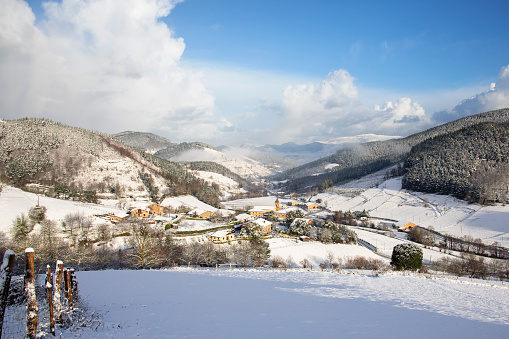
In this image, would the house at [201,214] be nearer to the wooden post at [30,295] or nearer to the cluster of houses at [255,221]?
the cluster of houses at [255,221]

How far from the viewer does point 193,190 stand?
348 ft

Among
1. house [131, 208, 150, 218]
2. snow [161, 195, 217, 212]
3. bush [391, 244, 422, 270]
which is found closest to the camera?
bush [391, 244, 422, 270]

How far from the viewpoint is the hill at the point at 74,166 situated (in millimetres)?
82688

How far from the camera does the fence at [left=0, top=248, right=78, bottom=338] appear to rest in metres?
4.84

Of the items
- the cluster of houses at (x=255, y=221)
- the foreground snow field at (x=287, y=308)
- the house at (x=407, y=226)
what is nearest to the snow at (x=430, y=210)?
the house at (x=407, y=226)

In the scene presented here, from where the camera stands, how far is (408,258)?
30.1 meters

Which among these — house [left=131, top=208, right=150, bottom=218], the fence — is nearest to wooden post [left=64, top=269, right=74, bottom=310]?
the fence

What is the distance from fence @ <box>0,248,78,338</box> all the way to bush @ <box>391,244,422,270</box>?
1290 inches

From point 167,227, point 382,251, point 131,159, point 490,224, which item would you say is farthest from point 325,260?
point 131,159

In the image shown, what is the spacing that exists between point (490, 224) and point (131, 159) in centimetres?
12720

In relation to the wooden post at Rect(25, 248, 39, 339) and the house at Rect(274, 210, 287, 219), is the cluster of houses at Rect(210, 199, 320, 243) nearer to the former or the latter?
the house at Rect(274, 210, 287, 219)

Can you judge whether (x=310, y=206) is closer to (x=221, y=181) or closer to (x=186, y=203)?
(x=186, y=203)

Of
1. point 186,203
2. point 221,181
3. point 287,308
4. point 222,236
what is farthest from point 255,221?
point 221,181

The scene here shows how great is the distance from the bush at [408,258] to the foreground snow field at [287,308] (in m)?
13.1
